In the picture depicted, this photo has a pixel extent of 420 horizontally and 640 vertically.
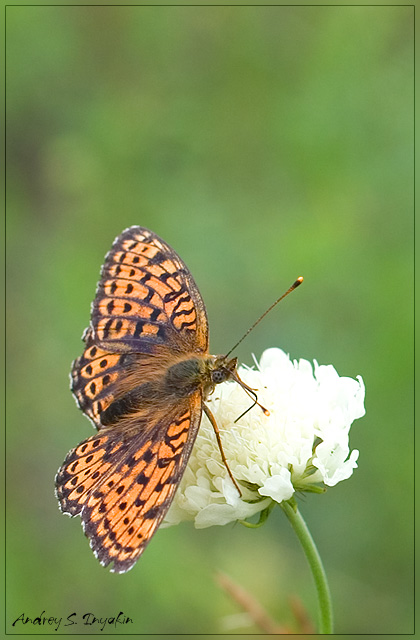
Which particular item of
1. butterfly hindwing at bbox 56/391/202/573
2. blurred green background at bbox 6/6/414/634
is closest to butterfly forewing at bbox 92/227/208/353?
butterfly hindwing at bbox 56/391/202/573

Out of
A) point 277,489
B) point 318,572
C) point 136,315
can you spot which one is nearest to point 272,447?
point 277,489

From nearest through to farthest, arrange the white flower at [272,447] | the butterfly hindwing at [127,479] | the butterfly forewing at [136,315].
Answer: the butterfly hindwing at [127,479] → the white flower at [272,447] → the butterfly forewing at [136,315]

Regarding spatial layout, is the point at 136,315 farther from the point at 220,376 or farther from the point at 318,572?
the point at 318,572

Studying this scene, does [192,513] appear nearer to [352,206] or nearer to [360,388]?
[360,388]

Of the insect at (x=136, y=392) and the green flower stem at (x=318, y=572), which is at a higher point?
the insect at (x=136, y=392)

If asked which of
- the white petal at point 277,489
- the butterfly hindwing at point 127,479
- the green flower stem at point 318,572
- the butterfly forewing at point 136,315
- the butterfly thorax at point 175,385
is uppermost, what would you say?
the butterfly forewing at point 136,315

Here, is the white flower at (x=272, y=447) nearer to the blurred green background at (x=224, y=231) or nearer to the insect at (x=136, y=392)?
the insect at (x=136, y=392)

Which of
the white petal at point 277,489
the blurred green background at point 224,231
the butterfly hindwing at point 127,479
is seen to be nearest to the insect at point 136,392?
the butterfly hindwing at point 127,479

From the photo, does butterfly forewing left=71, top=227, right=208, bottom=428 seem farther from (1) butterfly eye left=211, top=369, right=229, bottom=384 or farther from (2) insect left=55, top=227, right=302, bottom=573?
(1) butterfly eye left=211, top=369, right=229, bottom=384

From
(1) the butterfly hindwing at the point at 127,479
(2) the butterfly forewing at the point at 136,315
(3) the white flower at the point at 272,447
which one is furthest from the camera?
(2) the butterfly forewing at the point at 136,315

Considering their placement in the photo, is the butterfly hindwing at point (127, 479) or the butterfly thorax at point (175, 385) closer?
the butterfly hindwing at point (127, 479)
